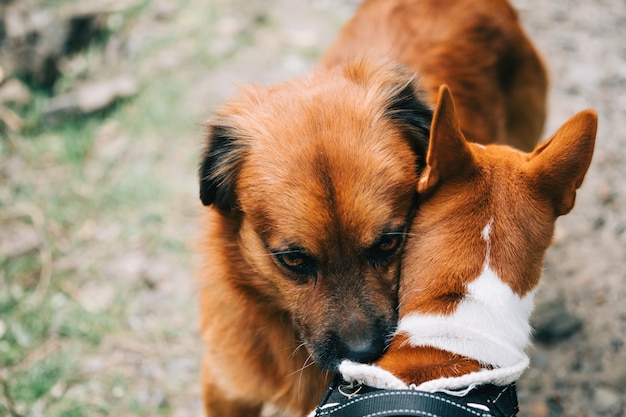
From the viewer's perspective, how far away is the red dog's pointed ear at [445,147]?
81.4 inches

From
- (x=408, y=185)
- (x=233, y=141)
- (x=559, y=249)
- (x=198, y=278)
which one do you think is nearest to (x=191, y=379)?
(x=198, y=278)

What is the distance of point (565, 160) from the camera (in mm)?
2133

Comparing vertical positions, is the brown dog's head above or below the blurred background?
above

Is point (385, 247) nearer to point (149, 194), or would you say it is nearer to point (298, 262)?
point (298, 262)

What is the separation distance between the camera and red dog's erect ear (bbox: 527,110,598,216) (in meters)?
2.08

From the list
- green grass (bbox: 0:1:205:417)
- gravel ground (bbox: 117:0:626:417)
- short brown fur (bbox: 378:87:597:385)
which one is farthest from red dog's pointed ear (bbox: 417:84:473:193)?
green grass (bbox: 0:1:205:417)

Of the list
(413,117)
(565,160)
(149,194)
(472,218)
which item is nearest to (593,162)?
(413,117)

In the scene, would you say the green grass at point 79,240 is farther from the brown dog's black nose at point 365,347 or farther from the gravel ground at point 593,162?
the brown dog's black nose at point 365,347

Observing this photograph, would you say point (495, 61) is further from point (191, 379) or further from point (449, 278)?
point (191, 379)

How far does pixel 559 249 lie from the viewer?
158 inches

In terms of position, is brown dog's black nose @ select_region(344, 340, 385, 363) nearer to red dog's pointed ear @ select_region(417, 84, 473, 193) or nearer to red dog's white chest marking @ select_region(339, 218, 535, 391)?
red dog's white chest marking @ select_region(339, 218, 535, 391)

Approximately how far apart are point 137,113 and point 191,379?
2.63m

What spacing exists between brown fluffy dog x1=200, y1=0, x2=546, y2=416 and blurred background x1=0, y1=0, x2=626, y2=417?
1.89 feet

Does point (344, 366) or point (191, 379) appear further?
point (191, 379)
